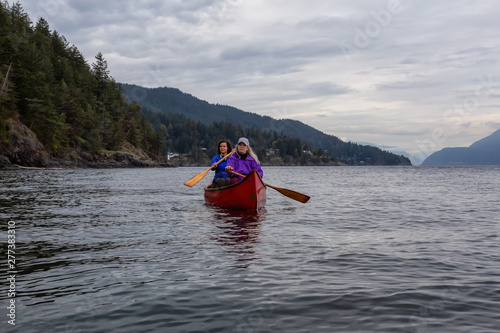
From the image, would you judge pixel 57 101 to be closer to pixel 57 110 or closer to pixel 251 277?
pixel 57 110

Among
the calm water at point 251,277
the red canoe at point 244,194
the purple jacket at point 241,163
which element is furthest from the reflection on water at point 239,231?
the purple jacket at point 241,163

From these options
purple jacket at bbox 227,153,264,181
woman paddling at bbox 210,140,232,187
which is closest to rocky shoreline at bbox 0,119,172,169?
woman paddling at bbox 210,140,232,187

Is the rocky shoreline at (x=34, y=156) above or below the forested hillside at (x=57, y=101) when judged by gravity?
below

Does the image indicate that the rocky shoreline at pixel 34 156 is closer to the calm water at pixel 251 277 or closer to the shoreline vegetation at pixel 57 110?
the shoreline vegetation at pixel 57 110

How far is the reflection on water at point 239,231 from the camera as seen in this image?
8836mm

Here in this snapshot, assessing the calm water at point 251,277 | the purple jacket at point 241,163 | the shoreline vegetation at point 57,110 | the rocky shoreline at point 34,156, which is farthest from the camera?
the shoreline vegetation at point 57,110

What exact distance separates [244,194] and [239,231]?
4.97 meters

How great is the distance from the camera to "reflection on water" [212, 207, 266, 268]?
8836mm

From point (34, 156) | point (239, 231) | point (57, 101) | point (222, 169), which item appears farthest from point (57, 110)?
point (239, 231)

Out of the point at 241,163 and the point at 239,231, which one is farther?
the point at 241,163

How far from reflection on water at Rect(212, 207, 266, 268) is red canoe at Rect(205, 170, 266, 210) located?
41 cm

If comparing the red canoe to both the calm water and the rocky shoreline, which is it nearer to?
the calm water

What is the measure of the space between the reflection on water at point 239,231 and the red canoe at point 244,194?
41 centimetres

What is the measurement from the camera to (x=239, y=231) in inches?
458
